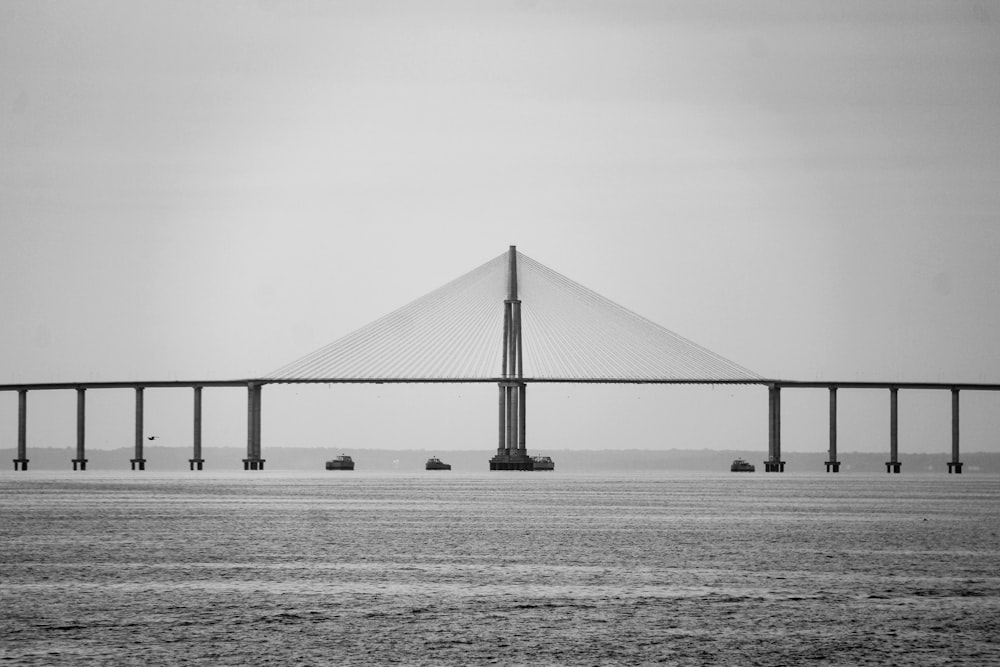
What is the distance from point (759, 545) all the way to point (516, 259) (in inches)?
3863

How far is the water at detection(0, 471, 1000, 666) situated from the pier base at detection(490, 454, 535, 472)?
90642 mm

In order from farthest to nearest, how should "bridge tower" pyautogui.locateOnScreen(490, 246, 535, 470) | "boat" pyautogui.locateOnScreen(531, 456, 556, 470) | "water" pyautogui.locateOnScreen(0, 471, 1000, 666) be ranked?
"boat" pyautogui.locateOnScreen(531, 456, 556, 470) < "bridge tower" pyautogui.locateOnScreen(490, 246, 535, 470) < "water" pyautogui.locateOnScreen(0, 471, 1000, 666)

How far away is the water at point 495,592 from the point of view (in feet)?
54.4

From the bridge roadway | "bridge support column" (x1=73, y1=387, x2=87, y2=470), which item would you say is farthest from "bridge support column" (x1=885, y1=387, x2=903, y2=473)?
"bridge support column" (x1=73, y1=387, x2=87, y2=470)

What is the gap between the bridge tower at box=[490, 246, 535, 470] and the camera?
125125 mm

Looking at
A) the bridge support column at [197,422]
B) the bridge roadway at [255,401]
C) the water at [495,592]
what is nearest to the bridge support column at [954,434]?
the bridge roadway at [255,401]

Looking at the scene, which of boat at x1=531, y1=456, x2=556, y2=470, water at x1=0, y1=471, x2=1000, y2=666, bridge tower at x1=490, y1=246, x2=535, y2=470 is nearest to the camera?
water at x1=0, y1=471, x2=1000, y2=666

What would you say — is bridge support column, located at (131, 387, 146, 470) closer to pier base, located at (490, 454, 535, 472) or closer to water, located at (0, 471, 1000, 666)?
pier base, located at (490, 454, 535, 472)

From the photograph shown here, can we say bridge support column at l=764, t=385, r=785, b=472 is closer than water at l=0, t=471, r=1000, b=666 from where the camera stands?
No

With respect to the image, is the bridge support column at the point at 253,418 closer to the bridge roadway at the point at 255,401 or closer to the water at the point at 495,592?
the bridge roadway at the point at 255,401

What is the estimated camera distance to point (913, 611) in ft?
65.4

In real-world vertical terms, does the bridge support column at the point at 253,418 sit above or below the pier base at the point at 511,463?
above

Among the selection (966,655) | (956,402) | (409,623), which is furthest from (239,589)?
(956,402)

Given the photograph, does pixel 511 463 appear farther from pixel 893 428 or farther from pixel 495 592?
pixel 495 592
